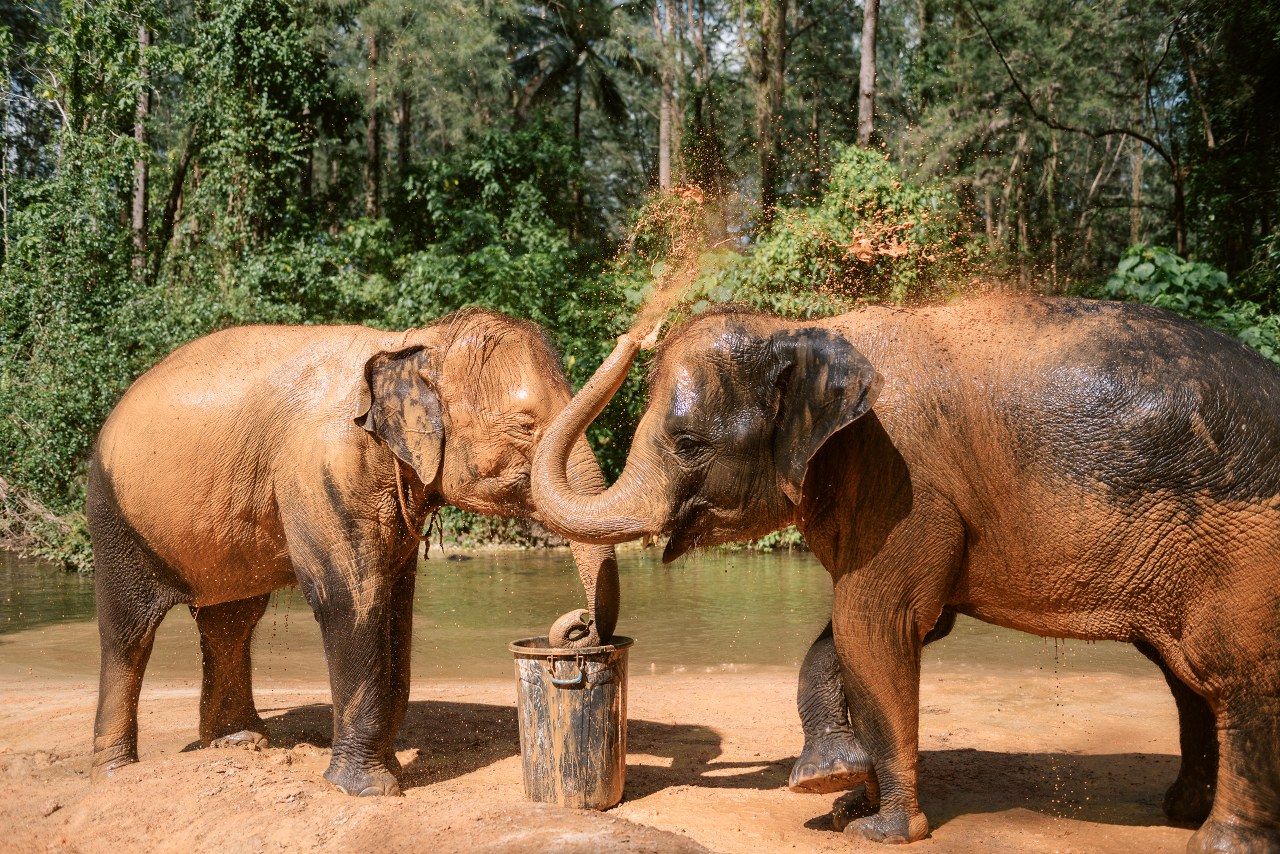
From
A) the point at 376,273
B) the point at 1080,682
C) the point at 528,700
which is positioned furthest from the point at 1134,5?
the point at 528,700

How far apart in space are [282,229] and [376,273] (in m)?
2.06

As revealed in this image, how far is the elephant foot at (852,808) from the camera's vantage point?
4.99 meters

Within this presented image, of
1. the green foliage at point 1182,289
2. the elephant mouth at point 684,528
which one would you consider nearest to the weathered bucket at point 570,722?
the elephant mouth at point 684,528

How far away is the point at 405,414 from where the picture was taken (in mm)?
A: 5609

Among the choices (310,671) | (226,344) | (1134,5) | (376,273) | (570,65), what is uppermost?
(570,65)

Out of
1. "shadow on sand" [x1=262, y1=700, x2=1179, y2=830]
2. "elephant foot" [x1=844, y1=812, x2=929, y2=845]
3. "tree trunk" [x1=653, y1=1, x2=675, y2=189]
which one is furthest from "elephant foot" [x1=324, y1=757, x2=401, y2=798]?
"tree trunk" [x1=653, y1=1, x2=675, y2=189]

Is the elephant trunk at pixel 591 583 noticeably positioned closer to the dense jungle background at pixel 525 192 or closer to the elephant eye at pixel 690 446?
the elephant eye at pixel 690 446

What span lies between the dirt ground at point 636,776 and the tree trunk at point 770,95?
14.1m

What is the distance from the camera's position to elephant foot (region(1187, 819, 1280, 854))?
4.23 meters

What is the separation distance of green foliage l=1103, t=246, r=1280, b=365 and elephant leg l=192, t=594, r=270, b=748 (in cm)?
1004

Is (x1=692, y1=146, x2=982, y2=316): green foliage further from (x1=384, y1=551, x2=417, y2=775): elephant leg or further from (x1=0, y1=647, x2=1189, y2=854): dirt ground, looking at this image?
(x1=384, y1=551, x2=417, y2=775): elephant leg

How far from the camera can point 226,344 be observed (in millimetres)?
6336

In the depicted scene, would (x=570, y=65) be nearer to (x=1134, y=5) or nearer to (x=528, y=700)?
(x=1134, y=5)

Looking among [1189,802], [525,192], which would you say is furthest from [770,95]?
[1189,802]
